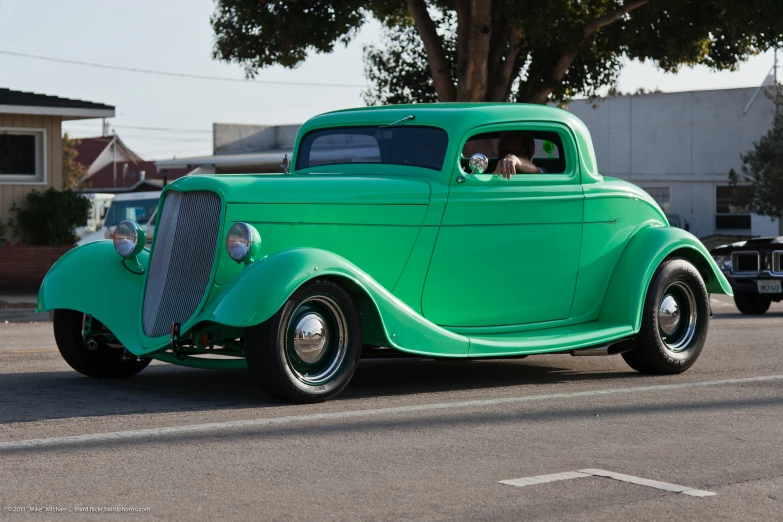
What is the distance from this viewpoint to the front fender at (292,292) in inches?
263

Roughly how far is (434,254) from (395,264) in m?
0.30

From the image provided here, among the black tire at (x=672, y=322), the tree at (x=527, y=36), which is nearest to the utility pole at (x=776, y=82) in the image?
the tree at (x=527, y=36)

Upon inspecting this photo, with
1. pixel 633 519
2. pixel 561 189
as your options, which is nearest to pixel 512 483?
pixel 633 519

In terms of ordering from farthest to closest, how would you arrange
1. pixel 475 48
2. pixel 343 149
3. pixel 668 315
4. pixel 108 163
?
pixel 108 163
pixel 475 48
pixel 668 315
pixel 343 149

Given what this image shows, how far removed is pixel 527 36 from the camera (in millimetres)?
21047

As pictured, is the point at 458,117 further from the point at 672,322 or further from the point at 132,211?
the point at 132,211

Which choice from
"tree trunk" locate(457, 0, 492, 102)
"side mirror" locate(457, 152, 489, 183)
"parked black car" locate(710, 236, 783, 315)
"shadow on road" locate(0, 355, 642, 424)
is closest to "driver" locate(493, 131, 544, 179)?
"side mirror" locate(457, 152, 489, 183)

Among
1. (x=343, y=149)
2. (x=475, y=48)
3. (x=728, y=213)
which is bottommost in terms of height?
(x=728, y=213)

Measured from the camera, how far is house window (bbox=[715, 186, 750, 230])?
4431cm

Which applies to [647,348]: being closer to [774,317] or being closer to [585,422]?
[585,422]

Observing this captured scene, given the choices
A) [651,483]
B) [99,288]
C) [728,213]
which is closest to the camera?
[651,483]

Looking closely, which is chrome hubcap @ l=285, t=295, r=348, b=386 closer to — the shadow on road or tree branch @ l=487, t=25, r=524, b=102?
the shadow on road

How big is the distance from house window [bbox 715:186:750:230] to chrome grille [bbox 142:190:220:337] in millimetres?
39215

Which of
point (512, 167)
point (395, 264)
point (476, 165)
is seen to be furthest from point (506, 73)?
point (395, 264)
